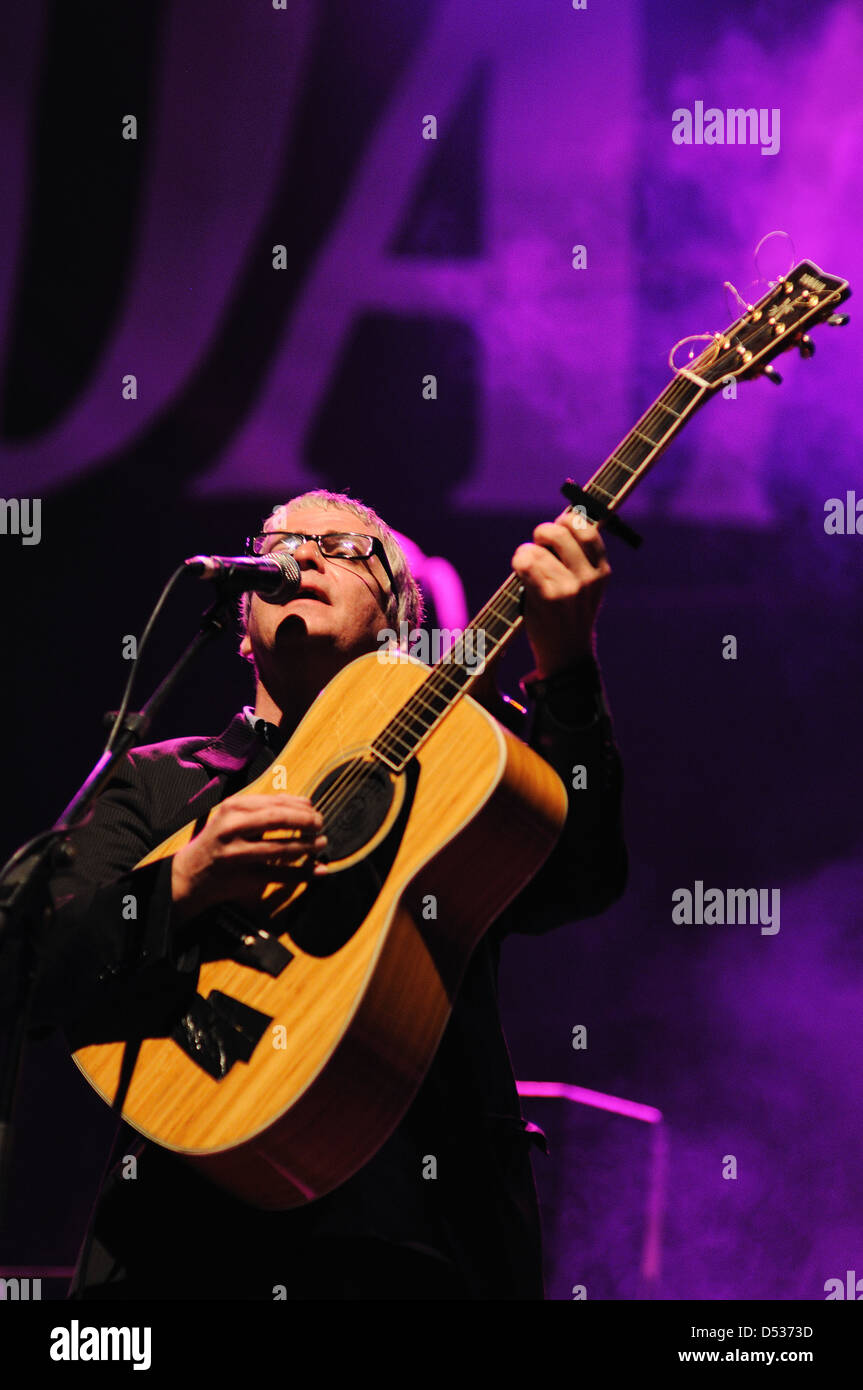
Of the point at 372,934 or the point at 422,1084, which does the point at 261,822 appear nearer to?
the point at 372,934

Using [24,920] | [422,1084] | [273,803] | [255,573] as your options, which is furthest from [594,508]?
[24,920]

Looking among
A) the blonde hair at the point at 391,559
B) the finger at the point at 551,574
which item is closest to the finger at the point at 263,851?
the finger at the point at 551,574

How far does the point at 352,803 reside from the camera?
85.6 inches

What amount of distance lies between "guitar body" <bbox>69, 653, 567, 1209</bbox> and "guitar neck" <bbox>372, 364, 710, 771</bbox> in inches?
1.3

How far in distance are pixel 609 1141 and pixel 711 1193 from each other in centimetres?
33

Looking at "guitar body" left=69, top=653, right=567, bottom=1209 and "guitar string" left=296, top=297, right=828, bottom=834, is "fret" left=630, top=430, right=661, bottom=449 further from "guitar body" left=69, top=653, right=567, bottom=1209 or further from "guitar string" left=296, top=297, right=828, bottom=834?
"guitar body" left=69, top=653, right=567, bottom=1209

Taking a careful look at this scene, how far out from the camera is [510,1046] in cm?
386

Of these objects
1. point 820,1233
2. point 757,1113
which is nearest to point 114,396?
point 757,1113

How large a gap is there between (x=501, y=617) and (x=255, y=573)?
1.51ft

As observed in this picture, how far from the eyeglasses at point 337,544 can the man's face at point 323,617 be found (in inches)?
0.5

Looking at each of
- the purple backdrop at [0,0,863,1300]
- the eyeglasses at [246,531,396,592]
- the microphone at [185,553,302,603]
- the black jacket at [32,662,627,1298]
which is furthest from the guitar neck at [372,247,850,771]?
the purple backdrop at [0,0,863,1300]

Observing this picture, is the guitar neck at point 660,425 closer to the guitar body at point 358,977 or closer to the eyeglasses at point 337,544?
the guitar body at point 358,977

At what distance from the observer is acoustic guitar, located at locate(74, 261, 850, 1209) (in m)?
1.97

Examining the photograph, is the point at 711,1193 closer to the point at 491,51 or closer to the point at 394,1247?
the point at 394,1247
